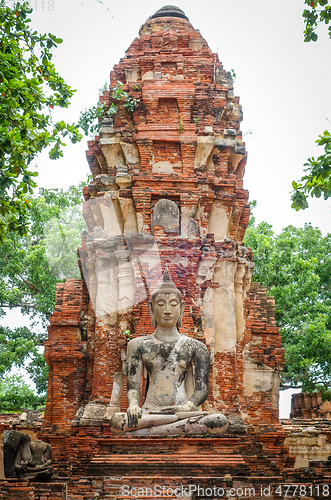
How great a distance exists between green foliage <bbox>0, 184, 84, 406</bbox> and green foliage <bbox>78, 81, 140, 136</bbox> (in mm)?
5659

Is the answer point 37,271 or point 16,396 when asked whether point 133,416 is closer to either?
point 16,396

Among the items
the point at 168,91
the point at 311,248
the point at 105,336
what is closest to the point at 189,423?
the point at 105,336

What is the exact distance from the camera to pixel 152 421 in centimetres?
788

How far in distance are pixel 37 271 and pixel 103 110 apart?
25.6 feet

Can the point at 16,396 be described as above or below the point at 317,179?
below

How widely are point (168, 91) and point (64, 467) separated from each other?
7.71 meters

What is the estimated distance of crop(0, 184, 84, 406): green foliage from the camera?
18998mm

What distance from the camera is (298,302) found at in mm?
19047

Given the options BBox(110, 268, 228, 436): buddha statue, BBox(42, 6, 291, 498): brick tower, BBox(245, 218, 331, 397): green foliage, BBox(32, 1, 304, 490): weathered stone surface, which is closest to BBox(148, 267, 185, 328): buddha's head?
BBox(110, 268, 228, 436): buddha statue

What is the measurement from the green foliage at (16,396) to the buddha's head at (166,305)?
34.3 ft

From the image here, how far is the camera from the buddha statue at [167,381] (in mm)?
7879

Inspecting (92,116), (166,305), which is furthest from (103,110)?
(166,305)

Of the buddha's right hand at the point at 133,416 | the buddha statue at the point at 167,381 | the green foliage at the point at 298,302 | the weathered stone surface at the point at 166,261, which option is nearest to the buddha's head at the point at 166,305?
the buddha statue at the point at 167,381

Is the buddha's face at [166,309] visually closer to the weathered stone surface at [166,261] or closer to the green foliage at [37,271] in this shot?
the weathered stone surface at [166,261]
